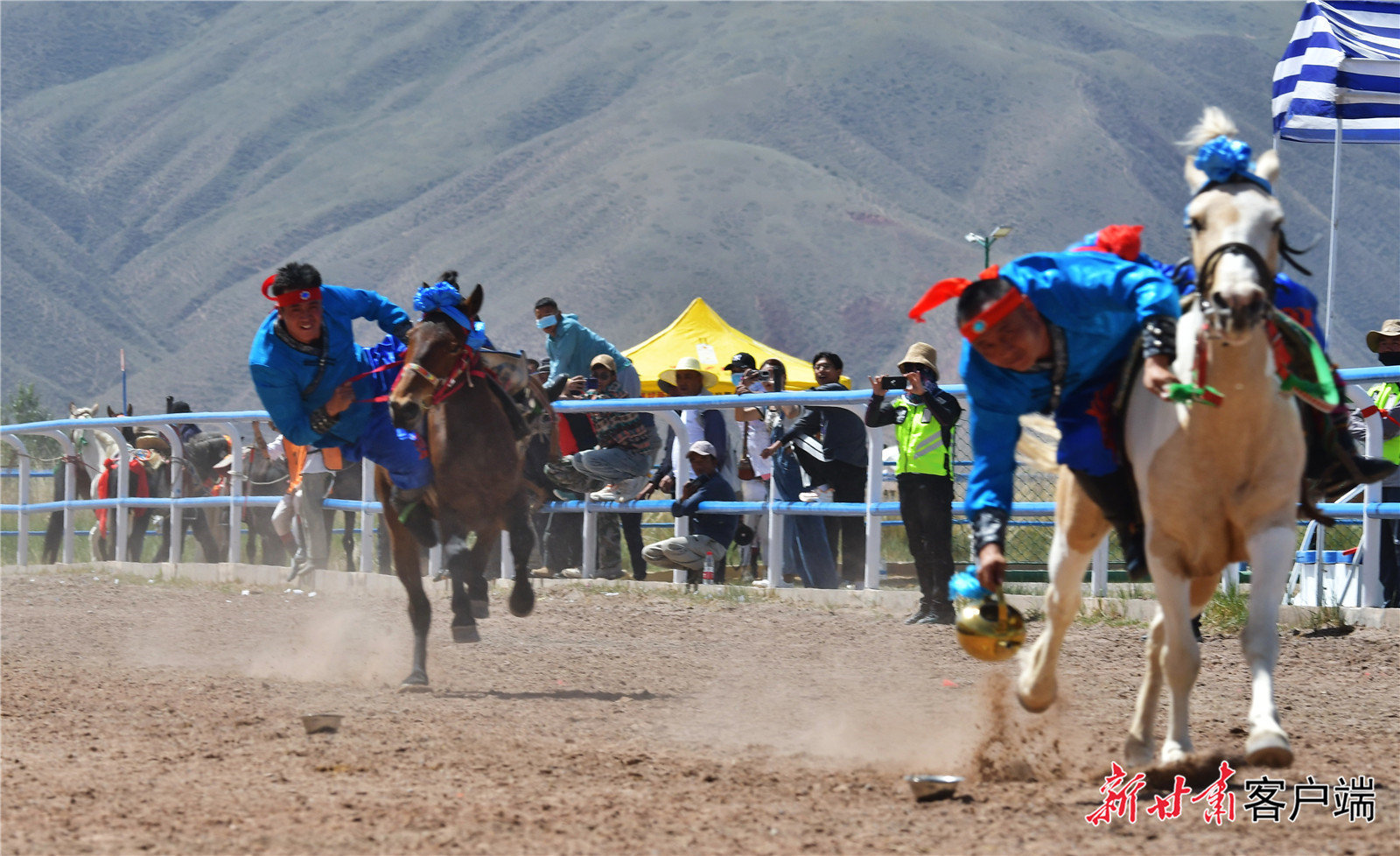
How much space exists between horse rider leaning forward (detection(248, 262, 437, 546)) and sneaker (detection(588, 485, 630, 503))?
389 cm

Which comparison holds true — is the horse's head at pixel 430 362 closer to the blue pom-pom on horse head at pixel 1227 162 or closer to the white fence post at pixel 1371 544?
the blue pom-pom on horse head at pixel 1227 162

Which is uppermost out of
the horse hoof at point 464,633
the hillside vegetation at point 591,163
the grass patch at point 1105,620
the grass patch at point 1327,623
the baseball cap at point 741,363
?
the hillside vegetation at point 591,163

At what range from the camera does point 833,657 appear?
9156 mm

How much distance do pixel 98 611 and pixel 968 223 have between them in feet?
353

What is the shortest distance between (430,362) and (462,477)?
2.59ft

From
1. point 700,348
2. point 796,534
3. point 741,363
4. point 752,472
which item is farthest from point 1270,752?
point 700,348

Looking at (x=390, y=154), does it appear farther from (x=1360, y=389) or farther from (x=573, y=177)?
(x=1360, y=389)

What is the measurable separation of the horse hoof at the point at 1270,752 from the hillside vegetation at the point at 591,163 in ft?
295

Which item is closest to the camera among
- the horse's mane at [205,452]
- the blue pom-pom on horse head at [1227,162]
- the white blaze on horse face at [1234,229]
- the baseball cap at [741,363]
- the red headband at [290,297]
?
the white blaze on horse face at [1234,229]

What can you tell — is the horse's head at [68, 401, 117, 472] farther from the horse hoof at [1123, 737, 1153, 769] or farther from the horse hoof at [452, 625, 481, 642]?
the horse hoof at [1123, 737, 1153, 769]

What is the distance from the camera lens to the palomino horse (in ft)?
15.9

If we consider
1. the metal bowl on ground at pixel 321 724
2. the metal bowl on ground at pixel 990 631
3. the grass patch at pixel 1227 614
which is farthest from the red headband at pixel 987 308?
the grass patch at pixel 1227 614

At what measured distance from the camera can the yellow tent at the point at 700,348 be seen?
2316 cm

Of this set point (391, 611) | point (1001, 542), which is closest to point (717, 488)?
point (391, 611)
